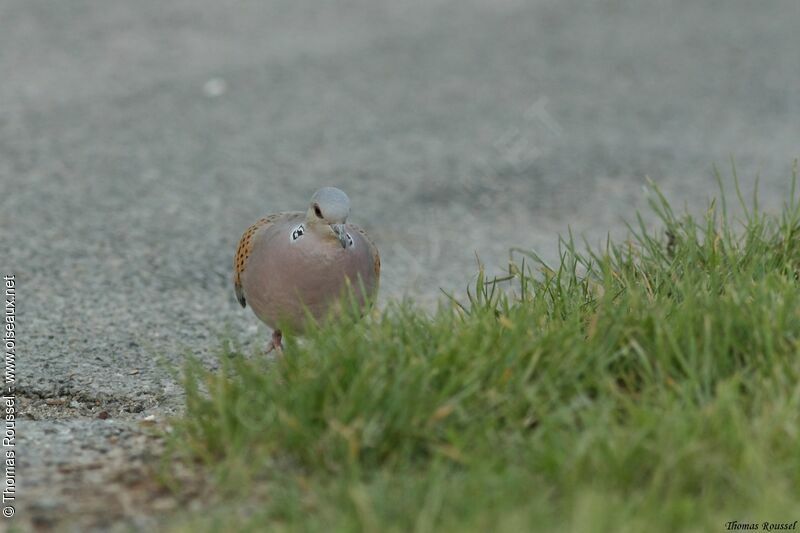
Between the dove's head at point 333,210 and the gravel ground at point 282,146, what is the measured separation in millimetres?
986

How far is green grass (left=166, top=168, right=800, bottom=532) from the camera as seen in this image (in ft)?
11.2

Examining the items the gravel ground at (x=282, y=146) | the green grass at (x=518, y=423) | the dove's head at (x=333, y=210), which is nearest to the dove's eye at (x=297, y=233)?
the dove's head at (x=333, y=210)

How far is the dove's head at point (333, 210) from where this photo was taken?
15.1 feet

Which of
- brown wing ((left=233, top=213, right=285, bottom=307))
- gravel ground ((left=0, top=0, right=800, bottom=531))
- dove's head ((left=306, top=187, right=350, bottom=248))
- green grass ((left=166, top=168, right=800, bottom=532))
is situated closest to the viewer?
green grass ((left=166, top=168, right=800, bottom=532))

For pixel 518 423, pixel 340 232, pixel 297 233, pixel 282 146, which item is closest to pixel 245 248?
pixel 297 233

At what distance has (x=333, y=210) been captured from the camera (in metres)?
4.62

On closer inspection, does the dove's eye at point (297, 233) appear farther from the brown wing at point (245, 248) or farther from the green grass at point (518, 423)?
the green grass at point (518, 423)

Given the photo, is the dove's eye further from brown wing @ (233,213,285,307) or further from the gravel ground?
the gravel ground

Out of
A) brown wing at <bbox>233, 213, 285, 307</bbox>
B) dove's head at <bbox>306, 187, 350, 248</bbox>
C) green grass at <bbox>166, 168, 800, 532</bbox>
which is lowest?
green grass at <bbox>166, 168, 800, 532</bbox>

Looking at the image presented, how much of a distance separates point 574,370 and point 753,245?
1.50m

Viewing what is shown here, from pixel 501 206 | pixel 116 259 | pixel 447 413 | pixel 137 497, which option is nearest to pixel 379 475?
pixel 447 413

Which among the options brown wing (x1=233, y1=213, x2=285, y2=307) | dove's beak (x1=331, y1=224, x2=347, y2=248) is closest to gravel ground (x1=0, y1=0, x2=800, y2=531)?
brown wing (x1=233, y1=213, x2=285, y2=307)

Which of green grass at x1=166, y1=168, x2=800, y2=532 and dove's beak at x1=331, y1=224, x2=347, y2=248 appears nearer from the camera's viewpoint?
green grass at x1=166, y1=168, x2=800, y2=532

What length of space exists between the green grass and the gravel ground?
15.2 inches
